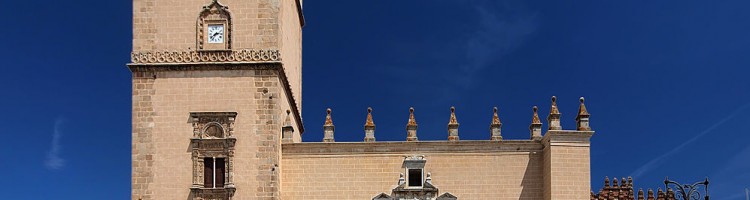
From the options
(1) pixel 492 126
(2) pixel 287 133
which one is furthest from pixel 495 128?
(2) pixel 287 133

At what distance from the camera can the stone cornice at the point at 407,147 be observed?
97.1 ft

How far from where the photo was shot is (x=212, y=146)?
1125 inches

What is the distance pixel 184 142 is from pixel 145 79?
2.48 m

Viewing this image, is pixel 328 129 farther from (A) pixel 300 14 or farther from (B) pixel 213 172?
(A) pixel 300 14

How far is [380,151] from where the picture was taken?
29750 mm

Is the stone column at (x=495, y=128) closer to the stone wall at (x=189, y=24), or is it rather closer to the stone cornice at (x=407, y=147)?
the stone cornice at (x=407, y=147)

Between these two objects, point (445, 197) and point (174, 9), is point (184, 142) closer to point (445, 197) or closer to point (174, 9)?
point (174, 9)

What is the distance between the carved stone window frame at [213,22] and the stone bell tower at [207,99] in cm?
3

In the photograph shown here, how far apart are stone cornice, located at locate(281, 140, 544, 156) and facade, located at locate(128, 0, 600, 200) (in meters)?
0.03

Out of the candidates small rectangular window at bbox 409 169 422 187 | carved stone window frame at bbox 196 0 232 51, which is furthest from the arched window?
small rectangular window at bbox 409 169 422 187

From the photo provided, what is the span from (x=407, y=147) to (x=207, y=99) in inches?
270

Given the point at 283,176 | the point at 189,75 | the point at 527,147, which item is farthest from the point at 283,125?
the point at 527,147

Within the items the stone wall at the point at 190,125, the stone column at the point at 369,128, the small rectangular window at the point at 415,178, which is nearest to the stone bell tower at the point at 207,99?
the stone wall at the point at 190,125

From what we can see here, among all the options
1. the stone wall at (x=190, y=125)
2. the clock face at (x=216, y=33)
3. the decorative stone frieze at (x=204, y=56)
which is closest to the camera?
the stone wall at (x=190, y=125)
